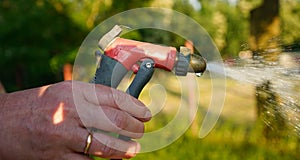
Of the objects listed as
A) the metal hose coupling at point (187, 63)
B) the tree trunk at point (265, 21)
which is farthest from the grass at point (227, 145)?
the metal hose coupling at point (187, 63)

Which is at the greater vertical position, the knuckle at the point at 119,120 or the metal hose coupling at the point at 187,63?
the metal hose coupling at the point at 187,63

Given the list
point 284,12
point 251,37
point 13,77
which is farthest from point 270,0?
point 13,77

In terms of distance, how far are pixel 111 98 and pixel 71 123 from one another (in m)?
0.14

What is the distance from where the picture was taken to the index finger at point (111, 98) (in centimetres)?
128

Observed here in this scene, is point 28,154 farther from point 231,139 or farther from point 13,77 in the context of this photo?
Result: point 13,77

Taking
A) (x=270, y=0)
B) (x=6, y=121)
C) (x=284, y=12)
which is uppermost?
(x=6, y=121)

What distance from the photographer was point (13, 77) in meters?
9.68

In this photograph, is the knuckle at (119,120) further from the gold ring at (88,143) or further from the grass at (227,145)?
the grass at (227,145)

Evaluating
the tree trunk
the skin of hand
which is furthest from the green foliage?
the skin of hand

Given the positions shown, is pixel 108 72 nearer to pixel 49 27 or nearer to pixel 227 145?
pixel 227 145

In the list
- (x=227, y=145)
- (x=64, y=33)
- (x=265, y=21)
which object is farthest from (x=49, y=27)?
(x=227, y=145)

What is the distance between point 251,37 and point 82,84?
4020 mm

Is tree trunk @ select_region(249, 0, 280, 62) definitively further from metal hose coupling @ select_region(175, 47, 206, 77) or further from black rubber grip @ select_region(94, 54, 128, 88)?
black rubber grip @ select_region(94, 54, 128, 88)

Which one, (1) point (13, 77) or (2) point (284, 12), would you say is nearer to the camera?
(2) point (284, 12)
